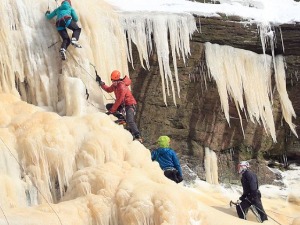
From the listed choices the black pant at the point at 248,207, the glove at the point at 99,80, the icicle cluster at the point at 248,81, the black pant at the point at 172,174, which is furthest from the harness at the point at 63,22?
the black pant at the point at 248,207

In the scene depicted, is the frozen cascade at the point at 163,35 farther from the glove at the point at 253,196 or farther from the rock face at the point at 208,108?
the glove at the point at 253,196

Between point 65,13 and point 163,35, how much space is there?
316 cm

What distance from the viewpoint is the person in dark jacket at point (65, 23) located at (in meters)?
9.64

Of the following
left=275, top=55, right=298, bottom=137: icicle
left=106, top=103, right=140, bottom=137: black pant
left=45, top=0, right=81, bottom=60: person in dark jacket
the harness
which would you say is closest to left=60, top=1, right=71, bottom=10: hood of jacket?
left=45, top=0, right=81, bottom=60: person in dark jacket

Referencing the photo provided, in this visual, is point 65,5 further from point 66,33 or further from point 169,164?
point 169,164

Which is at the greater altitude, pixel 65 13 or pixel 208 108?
pixel 65 13

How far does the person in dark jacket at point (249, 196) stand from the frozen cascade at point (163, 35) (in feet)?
13.0

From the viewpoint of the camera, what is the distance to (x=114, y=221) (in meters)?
6.90

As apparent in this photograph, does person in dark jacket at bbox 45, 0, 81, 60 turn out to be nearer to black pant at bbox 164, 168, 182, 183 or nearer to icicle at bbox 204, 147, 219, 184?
black pant at bbox 164, 168, 182, 183

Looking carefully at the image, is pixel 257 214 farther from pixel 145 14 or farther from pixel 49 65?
pixel 145 14

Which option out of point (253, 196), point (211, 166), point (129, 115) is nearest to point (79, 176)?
point (129, 115)

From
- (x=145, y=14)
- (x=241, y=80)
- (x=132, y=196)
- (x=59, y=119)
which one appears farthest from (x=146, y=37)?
(x=132, y=196)

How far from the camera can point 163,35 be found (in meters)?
12.2

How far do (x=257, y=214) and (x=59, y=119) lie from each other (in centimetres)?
342
